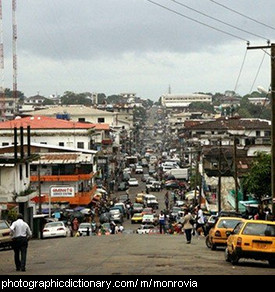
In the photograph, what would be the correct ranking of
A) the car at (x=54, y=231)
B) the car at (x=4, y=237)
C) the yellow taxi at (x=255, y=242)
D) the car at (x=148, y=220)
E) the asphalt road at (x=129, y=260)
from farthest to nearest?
the car at (x=148, y=220), the car at (x=54, y=231), the car at (x=4, y=237), the yellow taxi at (x=255, y=242), the asphalt road at (x=129, y=260)

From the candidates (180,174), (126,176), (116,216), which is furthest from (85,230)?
(126,176)

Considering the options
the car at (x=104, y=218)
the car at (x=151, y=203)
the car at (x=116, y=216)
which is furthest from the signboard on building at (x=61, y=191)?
the car at (x=151, y=203)

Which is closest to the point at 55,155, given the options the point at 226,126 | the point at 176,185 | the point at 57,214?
the point at 57,214

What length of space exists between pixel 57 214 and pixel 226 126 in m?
74.3

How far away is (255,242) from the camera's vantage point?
2706cm

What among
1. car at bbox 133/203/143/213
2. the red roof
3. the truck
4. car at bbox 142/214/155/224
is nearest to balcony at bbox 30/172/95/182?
car at bbox 133/203/143/213

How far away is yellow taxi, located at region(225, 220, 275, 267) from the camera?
27.0 meters

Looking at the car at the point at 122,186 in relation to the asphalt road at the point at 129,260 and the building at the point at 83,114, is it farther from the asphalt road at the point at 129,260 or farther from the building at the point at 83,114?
the asphalt road at the point at 129,260

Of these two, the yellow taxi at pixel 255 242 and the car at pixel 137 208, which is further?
the car at pixel 137 208

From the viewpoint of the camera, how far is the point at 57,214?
245 ft

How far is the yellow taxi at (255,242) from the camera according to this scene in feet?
88.7
